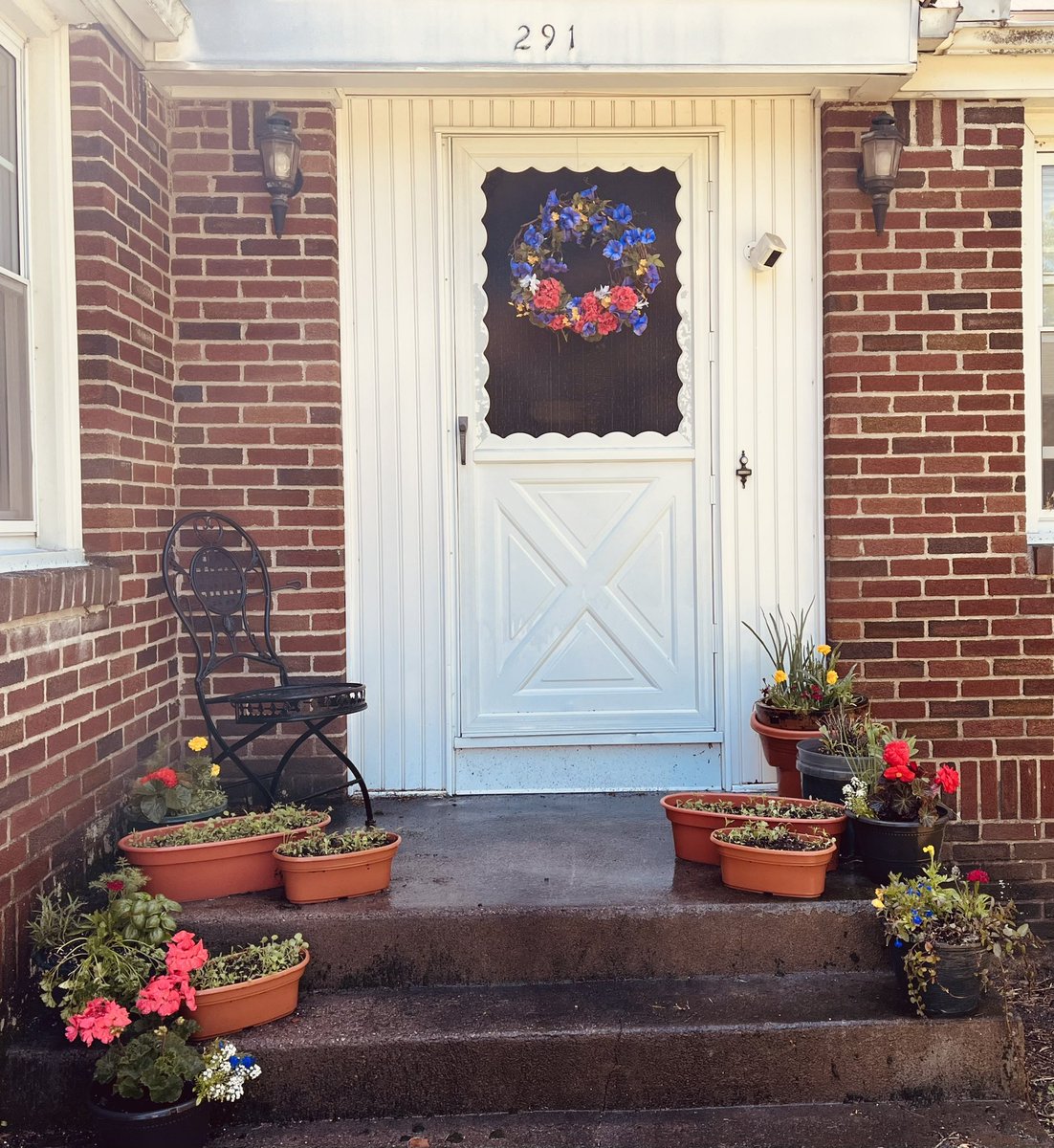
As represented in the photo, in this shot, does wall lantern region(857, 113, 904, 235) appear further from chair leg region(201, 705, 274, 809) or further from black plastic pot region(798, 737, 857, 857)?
chair leg region(201, 705, 274, 809)

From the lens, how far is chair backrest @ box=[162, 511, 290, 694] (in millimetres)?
4258

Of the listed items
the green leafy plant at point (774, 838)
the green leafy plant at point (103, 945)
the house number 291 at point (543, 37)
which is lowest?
the green leafy plant at point (103, 945)

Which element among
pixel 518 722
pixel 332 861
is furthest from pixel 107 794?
pixel 518 722

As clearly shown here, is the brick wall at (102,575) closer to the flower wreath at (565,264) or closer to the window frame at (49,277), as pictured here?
the window frame at (49,277)

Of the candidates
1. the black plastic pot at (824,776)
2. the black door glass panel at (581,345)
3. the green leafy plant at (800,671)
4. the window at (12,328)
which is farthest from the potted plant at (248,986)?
the black door glass panel at (581,345)

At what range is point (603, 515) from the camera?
4.64 m

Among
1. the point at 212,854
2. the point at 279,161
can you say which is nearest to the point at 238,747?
the point at 212,854

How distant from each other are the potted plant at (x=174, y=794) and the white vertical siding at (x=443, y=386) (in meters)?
0.87

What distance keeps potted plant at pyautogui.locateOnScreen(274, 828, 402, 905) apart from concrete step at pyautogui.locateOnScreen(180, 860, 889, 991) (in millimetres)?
50

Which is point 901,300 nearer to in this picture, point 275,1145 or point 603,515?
point 603,515

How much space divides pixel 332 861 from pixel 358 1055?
1.86 feet

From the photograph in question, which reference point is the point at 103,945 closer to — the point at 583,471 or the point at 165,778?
the point at 165,778

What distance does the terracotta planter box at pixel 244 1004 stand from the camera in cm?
294

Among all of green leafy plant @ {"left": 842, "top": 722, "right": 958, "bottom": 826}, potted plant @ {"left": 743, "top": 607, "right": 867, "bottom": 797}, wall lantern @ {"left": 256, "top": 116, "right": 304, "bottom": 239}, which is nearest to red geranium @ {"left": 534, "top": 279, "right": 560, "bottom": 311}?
wall lantern @ {"left": 256, "top": 116, "right": 304, "bottom": 239}
